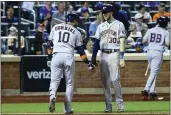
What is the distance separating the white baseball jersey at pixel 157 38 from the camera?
1661 centimetres

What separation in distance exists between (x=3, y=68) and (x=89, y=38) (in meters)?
2.55

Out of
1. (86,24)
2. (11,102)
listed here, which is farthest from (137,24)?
(11,102)

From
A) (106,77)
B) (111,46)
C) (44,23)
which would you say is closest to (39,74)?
(44,23)

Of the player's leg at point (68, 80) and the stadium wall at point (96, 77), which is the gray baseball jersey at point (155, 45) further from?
the player's leg at point (68, 80)

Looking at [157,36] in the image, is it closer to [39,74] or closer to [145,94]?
[145,94]

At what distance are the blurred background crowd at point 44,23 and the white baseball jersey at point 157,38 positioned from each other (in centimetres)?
138

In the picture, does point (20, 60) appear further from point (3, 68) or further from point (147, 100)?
point (147, 100)

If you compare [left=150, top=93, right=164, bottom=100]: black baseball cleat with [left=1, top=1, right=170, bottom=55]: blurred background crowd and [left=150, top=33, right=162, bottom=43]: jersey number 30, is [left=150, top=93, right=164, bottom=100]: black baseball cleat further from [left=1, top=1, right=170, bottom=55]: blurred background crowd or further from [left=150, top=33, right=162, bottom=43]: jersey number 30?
[left=1, top=1, right=170, bottom=55]: blurred background crowd

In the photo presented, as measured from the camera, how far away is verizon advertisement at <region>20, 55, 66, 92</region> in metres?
19.3

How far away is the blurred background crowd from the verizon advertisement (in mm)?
306

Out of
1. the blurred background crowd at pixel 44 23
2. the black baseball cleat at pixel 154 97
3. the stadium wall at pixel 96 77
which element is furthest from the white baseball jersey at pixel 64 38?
the stadium wall at pixel 96 77

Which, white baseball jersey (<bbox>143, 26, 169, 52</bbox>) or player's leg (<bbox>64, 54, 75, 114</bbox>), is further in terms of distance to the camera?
white baseball jersey (<bbox>143, 26, 169, 52</bbox>)

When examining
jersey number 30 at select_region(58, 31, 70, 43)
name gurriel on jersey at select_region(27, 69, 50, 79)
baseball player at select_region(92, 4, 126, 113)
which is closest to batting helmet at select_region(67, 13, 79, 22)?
jersey number 30 at select_region(58, 31, 70, 43)

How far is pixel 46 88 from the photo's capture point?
19.4 meters
